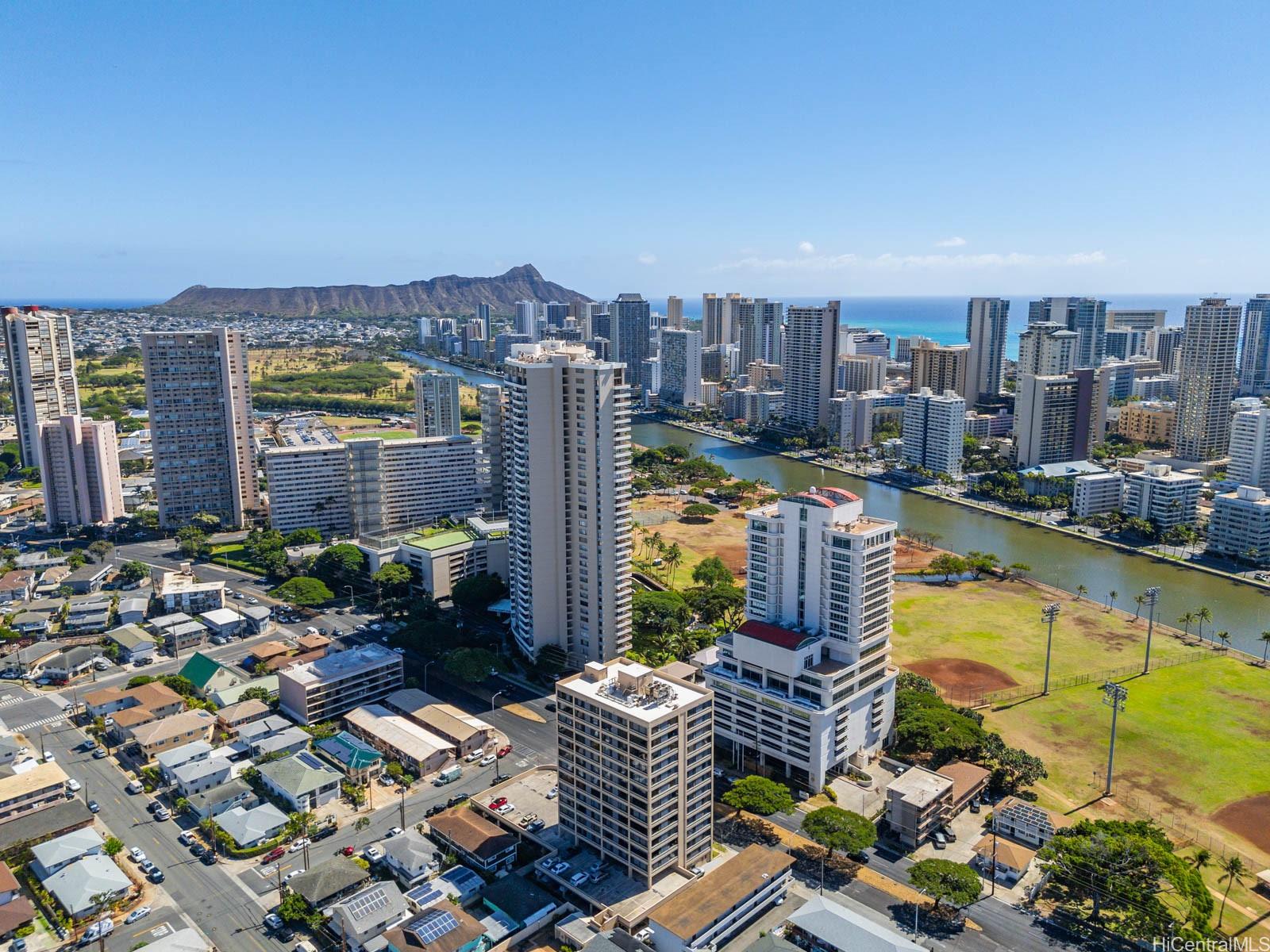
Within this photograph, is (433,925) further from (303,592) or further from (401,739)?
(303,592)

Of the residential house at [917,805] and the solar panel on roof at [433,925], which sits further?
the residential house at [917,805]

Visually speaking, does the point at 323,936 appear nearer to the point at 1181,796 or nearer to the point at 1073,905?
the point at 1073,905

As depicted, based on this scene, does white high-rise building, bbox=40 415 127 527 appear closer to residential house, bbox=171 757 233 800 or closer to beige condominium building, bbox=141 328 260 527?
beige condominium building, bbox=141 328 260 527

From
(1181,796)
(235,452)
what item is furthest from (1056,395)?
(235,452)

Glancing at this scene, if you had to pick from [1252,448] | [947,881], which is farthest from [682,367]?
[947,881]

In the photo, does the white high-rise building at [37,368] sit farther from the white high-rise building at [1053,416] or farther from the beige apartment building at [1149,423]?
the beige apartment building at [1149,423]

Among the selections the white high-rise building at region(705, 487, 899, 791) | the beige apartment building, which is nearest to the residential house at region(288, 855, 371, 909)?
the white high-rise building at region(705, 487, 899, 791)

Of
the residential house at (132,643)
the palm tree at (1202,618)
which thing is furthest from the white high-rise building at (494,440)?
the palm tree at (1202,618)
